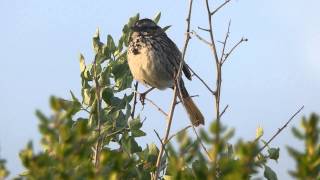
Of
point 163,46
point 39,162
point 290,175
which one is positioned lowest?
point 290,175

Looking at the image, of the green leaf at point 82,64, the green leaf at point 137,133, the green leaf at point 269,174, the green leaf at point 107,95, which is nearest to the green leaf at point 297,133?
the green leaf at point 269,174

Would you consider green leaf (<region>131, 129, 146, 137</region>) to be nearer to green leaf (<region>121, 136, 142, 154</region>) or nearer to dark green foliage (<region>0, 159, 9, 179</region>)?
green leaf (<region>121, 136, 142, 154</region>)

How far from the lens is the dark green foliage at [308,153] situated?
4.62 feet

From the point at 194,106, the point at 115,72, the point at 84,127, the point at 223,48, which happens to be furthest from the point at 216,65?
the point at 194,106

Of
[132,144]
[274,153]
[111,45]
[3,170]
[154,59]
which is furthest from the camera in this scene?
[154,59]

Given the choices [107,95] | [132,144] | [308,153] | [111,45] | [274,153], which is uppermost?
[111,45]

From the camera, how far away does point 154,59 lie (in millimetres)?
7477

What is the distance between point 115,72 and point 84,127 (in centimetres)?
315

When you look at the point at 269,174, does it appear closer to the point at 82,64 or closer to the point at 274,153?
the point at 274,153

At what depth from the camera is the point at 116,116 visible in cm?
437

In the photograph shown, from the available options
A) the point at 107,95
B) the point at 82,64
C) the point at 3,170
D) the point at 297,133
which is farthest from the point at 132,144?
the point at 297,133

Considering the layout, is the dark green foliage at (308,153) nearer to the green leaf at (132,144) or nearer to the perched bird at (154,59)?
the green leaf at (132,144)

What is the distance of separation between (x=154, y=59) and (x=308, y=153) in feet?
19.9

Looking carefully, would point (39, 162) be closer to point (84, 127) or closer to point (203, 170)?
point (84, 127)
